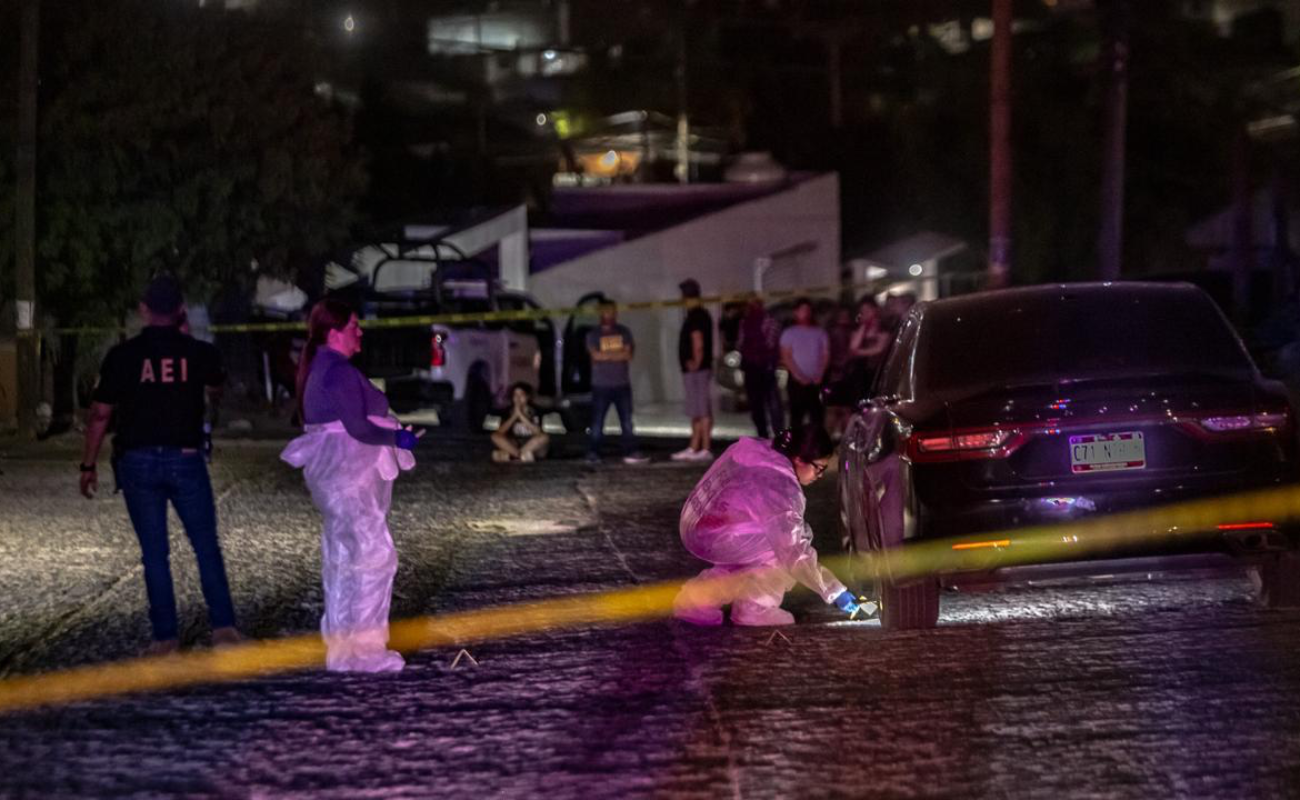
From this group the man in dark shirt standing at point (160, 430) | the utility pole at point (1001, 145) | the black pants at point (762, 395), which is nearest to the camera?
the man in dark shirt standing at point (160, 430)

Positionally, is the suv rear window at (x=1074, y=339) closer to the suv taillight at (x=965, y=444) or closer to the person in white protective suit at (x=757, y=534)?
the suv taillight at (x=965, y=444)

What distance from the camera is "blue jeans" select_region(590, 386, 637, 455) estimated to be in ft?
61.4

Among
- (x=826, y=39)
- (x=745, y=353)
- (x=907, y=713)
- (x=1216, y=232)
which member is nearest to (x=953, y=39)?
(x=826, y=39)

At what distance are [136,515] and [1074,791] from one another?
4.52 meters

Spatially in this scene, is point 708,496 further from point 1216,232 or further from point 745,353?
point 1216,232

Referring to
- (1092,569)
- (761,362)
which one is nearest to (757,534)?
(1092,569)

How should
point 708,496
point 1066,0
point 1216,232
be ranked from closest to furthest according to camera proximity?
point 708,496
point 1066,0
point 1216,232

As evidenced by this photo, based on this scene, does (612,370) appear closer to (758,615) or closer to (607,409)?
(607,409)

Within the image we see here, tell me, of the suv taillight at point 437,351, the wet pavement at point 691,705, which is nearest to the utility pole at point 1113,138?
the suv taillight at point 437,351

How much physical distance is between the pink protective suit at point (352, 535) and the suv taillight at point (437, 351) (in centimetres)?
1385

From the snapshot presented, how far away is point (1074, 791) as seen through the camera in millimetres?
5988

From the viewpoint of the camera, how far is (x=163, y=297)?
8.55m

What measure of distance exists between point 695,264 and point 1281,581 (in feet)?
92.0

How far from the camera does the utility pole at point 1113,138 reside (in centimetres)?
2462
